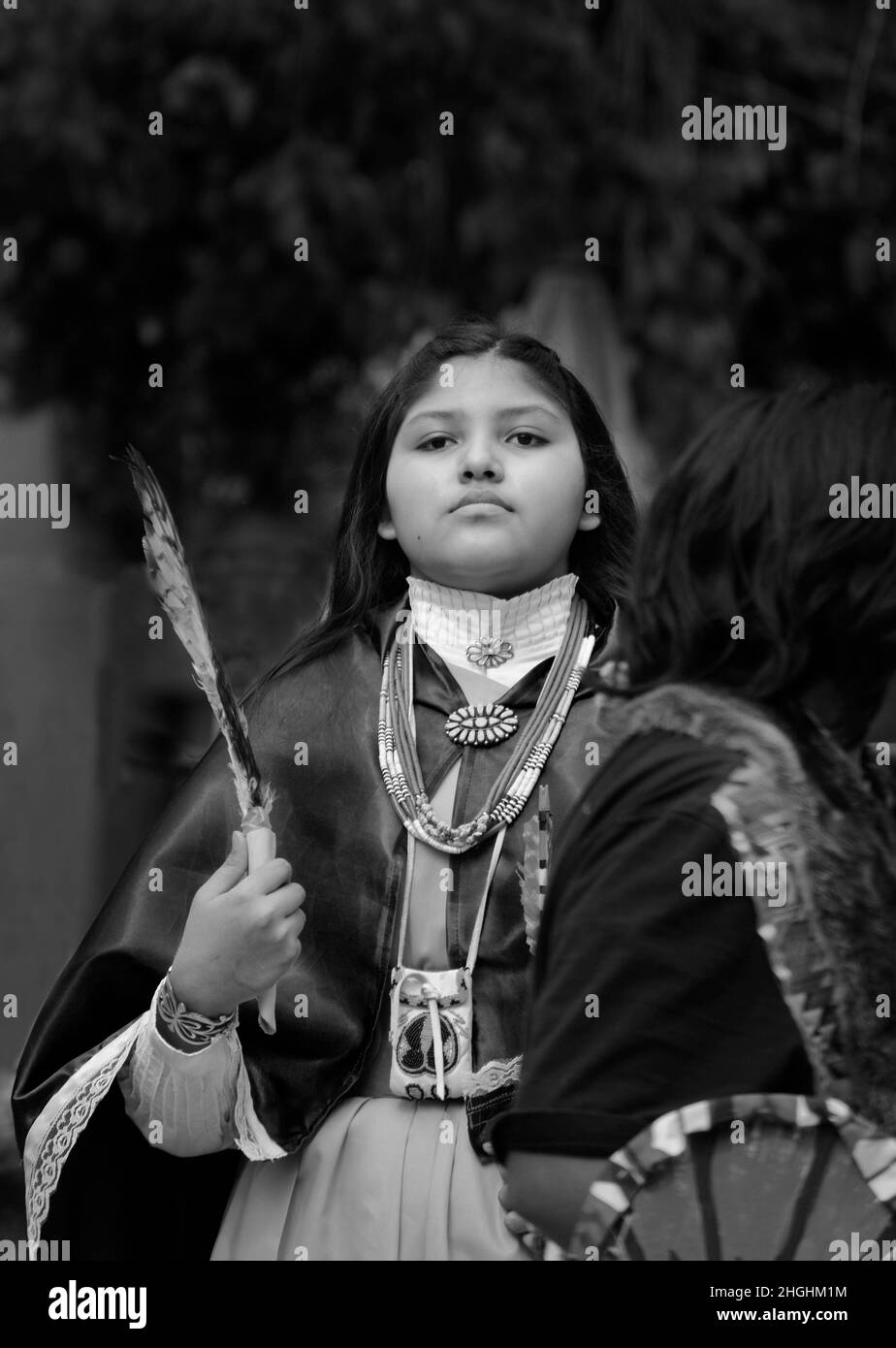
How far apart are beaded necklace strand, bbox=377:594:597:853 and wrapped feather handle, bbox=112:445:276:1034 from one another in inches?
5.3

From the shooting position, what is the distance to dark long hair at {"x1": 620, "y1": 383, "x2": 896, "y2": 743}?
1.51 meters

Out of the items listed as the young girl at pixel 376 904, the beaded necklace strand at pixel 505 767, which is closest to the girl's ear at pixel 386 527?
the young girl at pixel 376 904

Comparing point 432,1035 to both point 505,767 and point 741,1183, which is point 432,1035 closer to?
point 505,767

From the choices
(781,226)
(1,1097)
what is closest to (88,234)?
(781,226)

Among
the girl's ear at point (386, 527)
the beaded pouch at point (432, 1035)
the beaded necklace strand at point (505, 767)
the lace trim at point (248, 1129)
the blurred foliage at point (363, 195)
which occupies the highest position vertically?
the blurred foliage at point (363, 195)

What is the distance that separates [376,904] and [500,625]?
0.94 ft

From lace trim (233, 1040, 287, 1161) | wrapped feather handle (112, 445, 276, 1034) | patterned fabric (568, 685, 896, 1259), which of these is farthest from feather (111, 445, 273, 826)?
patterned fabric (568, 685, 896, 1259)

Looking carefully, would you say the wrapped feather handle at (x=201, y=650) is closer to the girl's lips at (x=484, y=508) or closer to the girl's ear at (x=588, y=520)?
the girl's lips at (x=484, y=508)

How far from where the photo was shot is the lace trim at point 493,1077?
1786mm

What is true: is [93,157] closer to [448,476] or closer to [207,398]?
[207,398]

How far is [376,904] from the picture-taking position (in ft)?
6.12

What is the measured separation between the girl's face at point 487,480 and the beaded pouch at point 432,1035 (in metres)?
0.37

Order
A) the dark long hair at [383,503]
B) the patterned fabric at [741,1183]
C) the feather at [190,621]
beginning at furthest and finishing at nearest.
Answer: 1. the dark long hair at [383,503]
2. the feather at [190,621]
3. the patterned fabric at [741,1183]

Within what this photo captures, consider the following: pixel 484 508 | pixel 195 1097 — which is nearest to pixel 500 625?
pixel 484 508
